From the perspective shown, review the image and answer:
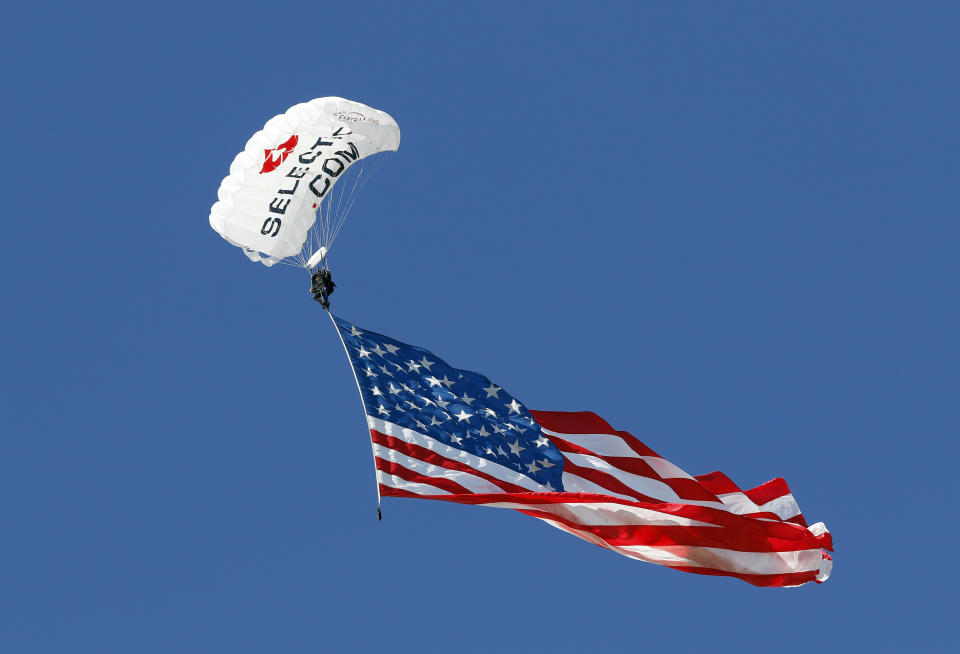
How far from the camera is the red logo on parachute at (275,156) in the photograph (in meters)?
30.3

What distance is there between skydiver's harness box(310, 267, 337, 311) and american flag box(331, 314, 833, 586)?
1.81ft

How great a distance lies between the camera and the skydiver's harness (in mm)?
29766

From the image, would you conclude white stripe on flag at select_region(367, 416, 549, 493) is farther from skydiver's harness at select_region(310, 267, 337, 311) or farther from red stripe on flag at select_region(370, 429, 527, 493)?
skydiver's harness at select_region(310, 267, 337, 311)

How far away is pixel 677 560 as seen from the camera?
28375 mm

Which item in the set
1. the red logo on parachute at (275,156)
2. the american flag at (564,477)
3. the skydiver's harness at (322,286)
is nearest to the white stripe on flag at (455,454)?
the american flag at (564,477)

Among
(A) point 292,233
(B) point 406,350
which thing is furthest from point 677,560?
(A) point 292,233

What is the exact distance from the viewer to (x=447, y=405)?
3019cm

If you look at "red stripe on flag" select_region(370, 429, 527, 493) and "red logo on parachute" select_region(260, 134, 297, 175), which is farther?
"red logo on parachute" select_region(260, 134, 297, 175)

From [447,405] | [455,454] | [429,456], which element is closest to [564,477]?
[455,454]

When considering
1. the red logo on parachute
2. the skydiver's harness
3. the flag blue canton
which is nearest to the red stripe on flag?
the flag blue canton

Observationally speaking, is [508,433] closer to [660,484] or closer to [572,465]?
[572,465]

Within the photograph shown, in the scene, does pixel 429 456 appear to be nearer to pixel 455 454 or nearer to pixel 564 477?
pixel 455 454

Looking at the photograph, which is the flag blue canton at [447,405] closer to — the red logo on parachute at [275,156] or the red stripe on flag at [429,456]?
the red stripe on flag at [429,456]

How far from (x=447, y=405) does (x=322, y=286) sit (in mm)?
3581
